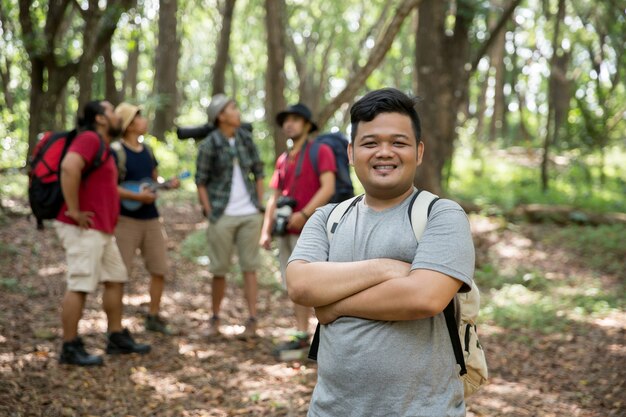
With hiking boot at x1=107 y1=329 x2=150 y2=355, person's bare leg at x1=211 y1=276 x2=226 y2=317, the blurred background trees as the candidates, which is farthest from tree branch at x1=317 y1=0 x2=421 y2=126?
hiking boot at x1=107 y1=329 x2=150 y2=355

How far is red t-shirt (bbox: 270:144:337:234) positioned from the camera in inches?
216

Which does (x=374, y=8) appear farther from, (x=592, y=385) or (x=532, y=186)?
(x=592, y=385)

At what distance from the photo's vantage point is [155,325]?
640cm

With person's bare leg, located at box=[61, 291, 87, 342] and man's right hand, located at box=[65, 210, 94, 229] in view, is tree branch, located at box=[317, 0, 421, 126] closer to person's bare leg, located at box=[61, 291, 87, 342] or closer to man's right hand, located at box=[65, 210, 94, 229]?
man's right hand, located at box=[65, 210, 94, 229]

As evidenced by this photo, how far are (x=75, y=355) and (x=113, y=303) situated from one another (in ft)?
1.94

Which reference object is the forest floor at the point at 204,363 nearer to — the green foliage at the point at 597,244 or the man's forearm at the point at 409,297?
the green foliage at the point at 597,244

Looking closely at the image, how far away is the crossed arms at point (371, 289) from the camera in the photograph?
7.27ft

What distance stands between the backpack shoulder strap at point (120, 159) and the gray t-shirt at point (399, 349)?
13.4 feet

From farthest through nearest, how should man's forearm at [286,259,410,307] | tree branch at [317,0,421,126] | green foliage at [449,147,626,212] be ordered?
1. green foliage at [449,147,626,212]
2. tree branch at [317,0,421,126]
3. man's forearm at [286,259,410,307]

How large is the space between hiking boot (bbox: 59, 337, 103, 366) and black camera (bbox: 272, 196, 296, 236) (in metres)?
1.86

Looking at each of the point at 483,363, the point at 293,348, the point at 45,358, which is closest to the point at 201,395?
the point at 293,348

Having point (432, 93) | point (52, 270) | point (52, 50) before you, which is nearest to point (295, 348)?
point (52, 270)

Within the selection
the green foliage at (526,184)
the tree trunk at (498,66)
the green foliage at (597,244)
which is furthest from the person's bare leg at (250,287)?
the tree trunk at (498,66)

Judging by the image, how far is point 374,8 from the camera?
95.5 feet
